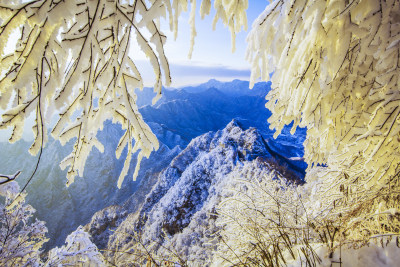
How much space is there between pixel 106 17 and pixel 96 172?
60090 millimetres

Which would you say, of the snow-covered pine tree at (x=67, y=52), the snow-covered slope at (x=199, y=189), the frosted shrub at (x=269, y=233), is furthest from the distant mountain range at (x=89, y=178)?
the snow-covered pine tree at (x=67, y=52)

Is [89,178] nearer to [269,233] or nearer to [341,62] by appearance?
[269,233]

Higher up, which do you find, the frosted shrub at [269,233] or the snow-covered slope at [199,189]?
the snow-covered slope at [199,189]

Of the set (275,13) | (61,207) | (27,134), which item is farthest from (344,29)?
(27,134)

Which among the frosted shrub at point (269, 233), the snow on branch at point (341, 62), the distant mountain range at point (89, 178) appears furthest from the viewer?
the distant mountain range at point (89, 178)

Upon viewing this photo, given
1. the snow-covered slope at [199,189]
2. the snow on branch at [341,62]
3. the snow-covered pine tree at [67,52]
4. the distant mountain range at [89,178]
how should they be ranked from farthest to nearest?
the distant mountain range at [89,178], the snow-covered slope at [199,189], the snow on branch at [341,62], the snow-covered pine tree at [67,52]

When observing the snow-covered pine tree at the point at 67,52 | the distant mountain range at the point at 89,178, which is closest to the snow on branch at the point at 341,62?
the snow-covered pine tree at the point at 67,52

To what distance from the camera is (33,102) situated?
87 cm

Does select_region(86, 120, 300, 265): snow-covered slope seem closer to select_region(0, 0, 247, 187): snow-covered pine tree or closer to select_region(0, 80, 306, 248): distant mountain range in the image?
select_region(0, 80, 306, 248): distant mountain range

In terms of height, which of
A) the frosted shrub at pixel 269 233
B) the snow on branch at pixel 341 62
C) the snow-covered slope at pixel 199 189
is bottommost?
the frosted shrub at pixel 269 233

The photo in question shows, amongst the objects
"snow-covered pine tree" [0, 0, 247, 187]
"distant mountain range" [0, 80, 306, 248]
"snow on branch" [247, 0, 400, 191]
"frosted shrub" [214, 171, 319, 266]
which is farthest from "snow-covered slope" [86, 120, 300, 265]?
"snow-covered pine tree" [0, 0, 247, 187]

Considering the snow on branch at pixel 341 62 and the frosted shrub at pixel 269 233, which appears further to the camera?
the frosted shrub at pixel 269 233

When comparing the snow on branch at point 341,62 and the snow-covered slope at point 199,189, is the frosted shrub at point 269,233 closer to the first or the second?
the snow on branch at point 341,62

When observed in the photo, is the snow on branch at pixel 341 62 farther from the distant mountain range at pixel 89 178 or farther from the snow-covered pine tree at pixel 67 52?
the distant mountain range at pixel 89 178
